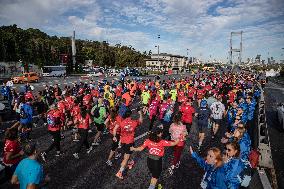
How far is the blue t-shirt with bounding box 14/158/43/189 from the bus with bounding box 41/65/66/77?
54.2 meters

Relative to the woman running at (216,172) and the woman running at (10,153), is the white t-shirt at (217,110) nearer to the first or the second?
the woman running at (216,172)

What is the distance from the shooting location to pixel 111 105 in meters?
15.0

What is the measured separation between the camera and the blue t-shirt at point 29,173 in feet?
14.1

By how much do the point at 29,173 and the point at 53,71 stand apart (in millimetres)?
55658

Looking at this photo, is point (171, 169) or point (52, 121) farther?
point (52, 121)

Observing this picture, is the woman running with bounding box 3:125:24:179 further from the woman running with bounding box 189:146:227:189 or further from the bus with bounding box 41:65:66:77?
the bus with bounding box 41:65:66:77

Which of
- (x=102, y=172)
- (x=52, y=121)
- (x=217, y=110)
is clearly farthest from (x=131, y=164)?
(x=217, y=110)

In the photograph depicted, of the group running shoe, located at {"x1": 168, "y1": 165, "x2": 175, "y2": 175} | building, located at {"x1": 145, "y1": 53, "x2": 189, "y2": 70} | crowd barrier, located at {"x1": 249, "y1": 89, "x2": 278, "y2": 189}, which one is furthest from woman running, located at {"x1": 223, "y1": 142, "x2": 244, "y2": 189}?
building, located at {"x1": 145, "y1": 53, "x2": 189, "y2": 70}

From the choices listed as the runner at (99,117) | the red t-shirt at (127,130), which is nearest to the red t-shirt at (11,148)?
the red t-shirt at (127,130)

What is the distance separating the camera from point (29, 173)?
4.30 m

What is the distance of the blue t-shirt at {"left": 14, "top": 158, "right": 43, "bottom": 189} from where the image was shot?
14.1 feet

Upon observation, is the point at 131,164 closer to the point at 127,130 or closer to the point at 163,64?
the point at 127,130

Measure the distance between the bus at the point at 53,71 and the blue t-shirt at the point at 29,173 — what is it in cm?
5421

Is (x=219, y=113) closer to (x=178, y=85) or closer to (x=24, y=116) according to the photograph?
(x=24, y=116)
